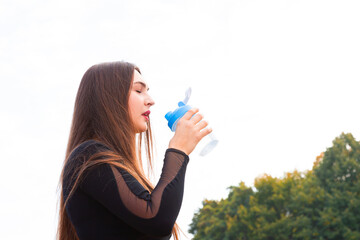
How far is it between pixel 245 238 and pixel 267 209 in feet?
11.8

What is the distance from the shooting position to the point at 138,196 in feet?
7.80

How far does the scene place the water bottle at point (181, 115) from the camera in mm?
3059

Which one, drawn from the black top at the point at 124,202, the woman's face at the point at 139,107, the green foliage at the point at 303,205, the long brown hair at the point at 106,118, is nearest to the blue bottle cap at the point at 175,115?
the woman's face at the point at 139,107

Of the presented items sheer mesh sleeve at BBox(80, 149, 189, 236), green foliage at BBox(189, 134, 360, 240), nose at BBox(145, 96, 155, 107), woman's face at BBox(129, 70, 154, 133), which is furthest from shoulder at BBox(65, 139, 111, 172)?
Answer: green foliage at BBox(189, 134, 360, 240)

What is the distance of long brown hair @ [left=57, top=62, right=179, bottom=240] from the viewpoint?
2.75 metres

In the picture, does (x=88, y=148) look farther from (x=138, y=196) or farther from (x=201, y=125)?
(x=201, y=125)

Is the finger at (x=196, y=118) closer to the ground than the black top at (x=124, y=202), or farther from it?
farther from it

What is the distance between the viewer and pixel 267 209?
4284 cm

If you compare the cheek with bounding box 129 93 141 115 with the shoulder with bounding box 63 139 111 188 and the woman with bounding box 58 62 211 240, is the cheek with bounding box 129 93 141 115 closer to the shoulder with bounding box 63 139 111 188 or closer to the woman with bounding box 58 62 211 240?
the woman with bounding box 58 62 211 240

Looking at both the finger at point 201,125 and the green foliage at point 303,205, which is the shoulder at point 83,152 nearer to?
the finger at point 201,125

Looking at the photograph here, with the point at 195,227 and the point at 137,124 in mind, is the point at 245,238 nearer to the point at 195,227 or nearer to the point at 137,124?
the point at 195,227

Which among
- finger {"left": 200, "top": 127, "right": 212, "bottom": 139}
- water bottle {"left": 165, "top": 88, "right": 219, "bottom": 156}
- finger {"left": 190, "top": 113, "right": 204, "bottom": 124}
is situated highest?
water bottle {"left": 165, "top": 88, "right": 219, "bottom": 156}

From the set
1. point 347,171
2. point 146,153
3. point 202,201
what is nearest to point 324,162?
point 347,171

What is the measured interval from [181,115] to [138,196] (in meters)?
0.80
